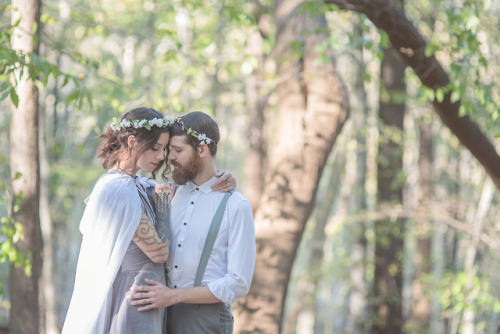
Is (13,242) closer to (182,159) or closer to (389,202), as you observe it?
(182,159)

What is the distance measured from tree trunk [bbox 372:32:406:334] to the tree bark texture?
17.4 feet

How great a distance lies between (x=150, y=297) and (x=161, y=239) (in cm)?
30

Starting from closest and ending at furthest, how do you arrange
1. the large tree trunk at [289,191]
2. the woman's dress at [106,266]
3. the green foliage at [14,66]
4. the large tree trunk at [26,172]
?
the woman's dress at [106,266] → the green foliage at [14,66] → the large tree trunk at [26,172] → the large tree trunk at [289,191]

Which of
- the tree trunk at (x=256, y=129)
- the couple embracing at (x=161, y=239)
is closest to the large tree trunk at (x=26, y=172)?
the couple embracing at (x=161, y=239)

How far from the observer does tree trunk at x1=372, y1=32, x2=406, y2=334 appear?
10.9 metres

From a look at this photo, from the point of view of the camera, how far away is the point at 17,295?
481 centimetres

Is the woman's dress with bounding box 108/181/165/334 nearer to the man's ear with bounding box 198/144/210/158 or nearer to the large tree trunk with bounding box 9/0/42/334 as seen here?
the man's ear with bounding box 198/144/210/158

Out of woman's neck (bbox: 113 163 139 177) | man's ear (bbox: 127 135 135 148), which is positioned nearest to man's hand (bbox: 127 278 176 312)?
woman's neck (bbox: 113 163 139 177)

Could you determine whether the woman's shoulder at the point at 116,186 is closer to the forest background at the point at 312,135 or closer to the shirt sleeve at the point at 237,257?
the shirt sleeve at the point at 237,257

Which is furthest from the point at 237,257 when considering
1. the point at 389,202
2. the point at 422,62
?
the point at 389,202

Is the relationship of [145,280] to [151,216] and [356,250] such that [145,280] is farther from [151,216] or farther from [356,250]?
[356,250]

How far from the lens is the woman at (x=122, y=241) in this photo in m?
3.32

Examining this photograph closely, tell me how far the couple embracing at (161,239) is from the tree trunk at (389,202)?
24.6ft

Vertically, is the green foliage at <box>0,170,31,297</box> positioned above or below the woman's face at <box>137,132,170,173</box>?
below
